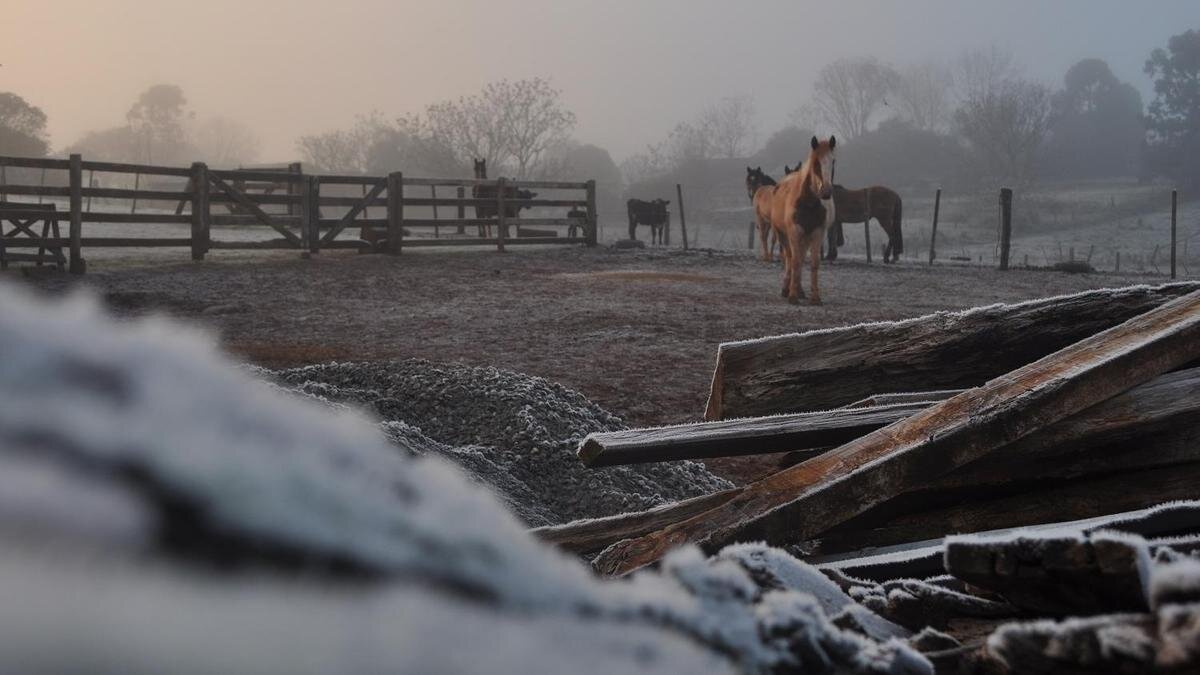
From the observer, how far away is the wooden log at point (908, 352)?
290 centimetres

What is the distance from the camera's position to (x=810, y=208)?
11.7m

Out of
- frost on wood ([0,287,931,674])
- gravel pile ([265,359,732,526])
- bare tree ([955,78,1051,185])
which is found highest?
bare tree ([955,78,1051,185])

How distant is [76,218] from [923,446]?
1664 centimetres

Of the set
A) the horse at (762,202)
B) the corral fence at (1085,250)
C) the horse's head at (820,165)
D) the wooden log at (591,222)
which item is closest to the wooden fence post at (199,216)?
the wooden log at (591,222)

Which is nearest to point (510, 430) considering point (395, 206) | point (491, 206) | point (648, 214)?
point (395, 206)

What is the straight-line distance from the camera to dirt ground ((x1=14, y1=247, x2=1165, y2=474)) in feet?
25.4

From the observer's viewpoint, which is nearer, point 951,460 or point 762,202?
point 951,460

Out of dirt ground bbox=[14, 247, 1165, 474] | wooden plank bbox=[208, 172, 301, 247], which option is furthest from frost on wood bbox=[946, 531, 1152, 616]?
wooden plank bbox=[208, 172, 301, 247]

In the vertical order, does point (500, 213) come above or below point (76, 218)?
above

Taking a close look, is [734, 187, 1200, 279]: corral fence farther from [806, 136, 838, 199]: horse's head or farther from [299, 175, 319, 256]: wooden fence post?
[806, 136, 838, 199]: horse's head

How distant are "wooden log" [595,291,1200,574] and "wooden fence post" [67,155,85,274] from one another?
15305mm

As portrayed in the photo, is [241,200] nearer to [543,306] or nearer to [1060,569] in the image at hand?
[543,306]

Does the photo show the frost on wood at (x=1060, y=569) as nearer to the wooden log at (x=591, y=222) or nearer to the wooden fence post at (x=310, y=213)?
the wooden fence post at (x=310, y=213)

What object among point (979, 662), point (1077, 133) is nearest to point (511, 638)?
point (979, 662)
